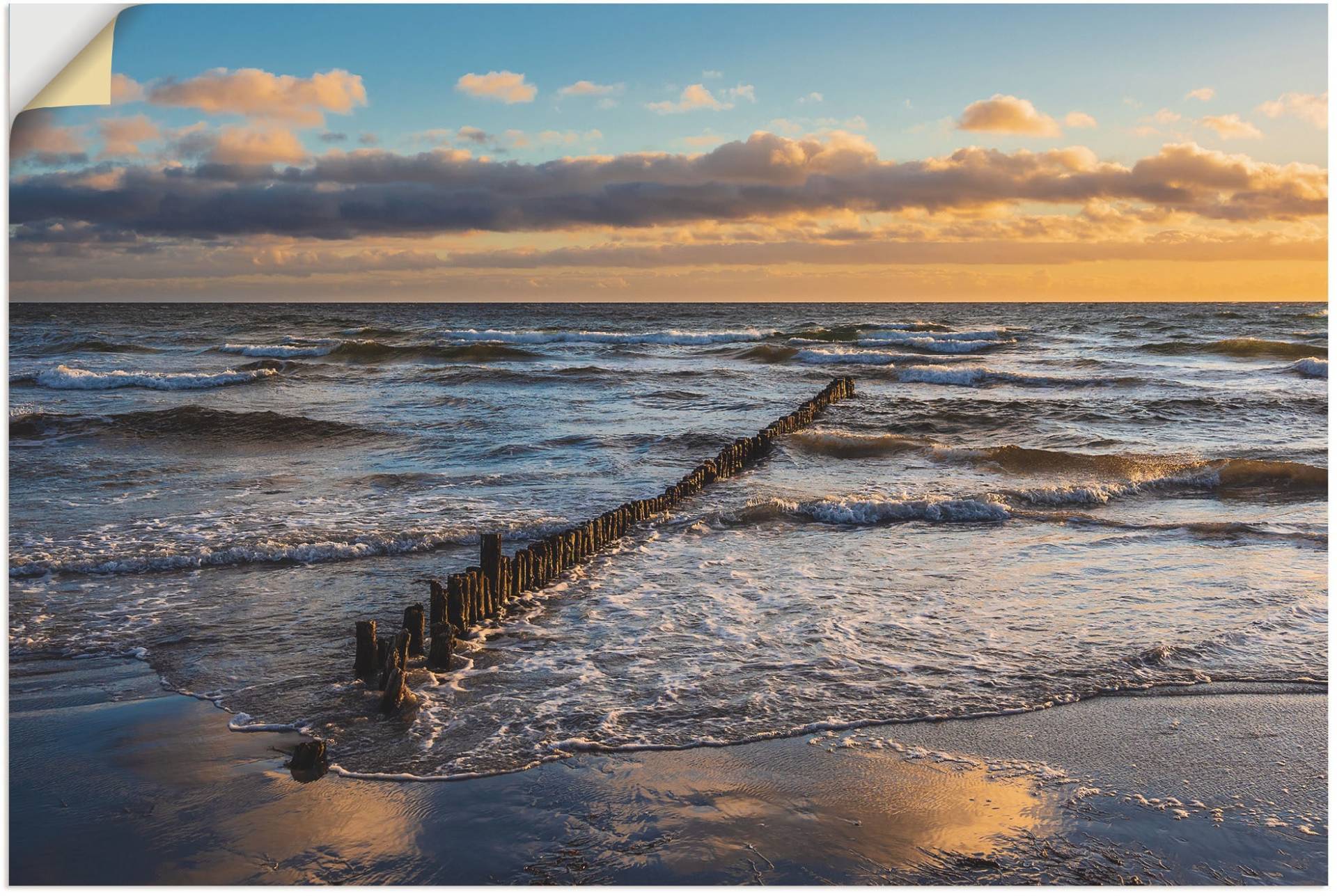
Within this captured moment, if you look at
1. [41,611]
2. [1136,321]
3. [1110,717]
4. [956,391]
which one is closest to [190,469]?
[41,611]

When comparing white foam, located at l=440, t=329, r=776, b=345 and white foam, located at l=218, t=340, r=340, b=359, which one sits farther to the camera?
white foam, located at l=440, t=329, r=776, b=345

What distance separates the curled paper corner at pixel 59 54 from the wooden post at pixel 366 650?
3.14 metres

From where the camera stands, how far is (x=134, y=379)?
90.4 ft

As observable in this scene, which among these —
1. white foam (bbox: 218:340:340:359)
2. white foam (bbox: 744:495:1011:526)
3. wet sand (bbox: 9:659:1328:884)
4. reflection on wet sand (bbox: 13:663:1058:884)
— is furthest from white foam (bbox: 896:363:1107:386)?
reflection on wet sand (bbox: 13:663:1058:884)

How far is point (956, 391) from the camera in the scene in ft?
88.2

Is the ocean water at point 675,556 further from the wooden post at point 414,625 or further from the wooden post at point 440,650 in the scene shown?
the wooden post at point 414,625

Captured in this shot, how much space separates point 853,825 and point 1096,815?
1084 millimetres

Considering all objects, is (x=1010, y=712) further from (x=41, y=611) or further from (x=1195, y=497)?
(x=1195, y=497)

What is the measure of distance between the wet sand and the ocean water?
0.34 m

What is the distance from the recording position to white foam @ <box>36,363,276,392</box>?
26.5m

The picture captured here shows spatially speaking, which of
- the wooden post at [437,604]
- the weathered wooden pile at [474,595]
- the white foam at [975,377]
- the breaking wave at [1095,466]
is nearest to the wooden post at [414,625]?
the weathered wooden pile at [474,595]

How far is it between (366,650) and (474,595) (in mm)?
1221

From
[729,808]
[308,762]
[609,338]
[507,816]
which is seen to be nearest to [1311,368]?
[609,338]

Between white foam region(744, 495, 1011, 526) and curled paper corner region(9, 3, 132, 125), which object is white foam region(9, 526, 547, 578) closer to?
white foam region(744, 495, 1011, 526)
